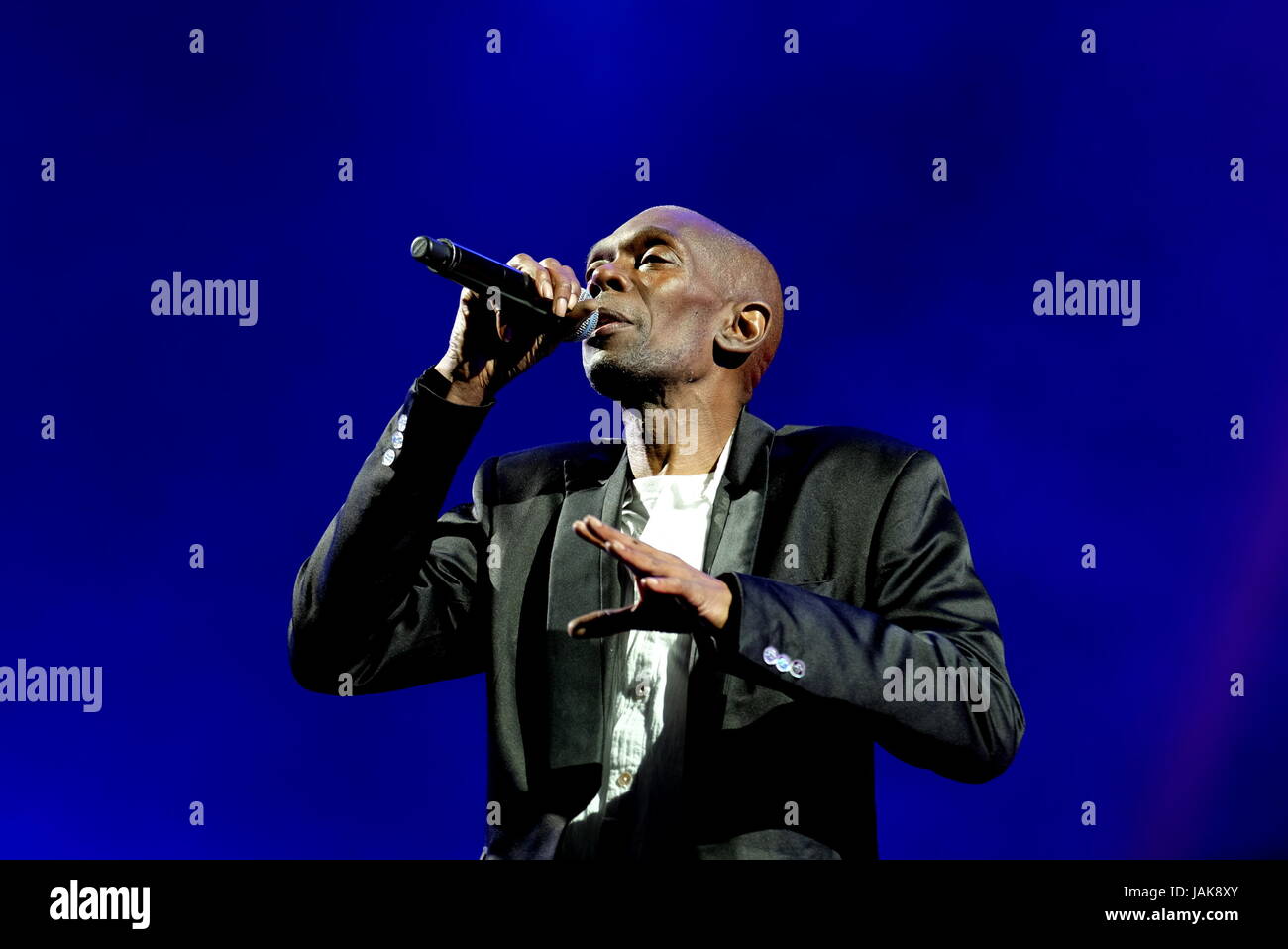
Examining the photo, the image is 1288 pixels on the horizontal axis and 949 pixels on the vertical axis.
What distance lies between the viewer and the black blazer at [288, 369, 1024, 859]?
2.26 meters

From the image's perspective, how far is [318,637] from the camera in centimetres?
255

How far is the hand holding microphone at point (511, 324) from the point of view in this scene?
245 cm

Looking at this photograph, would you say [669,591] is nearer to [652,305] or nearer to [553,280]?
[553,280]

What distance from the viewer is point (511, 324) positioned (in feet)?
8.20

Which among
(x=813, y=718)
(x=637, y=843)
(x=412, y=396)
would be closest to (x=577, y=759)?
(x=637, y=843)

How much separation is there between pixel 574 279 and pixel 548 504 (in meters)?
0.39

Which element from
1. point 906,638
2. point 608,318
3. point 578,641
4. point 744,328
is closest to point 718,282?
point 744,328

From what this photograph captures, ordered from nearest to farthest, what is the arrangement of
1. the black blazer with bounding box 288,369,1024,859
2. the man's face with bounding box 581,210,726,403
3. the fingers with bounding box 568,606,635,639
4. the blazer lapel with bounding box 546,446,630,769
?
the fingers with bounding box 568,606,635,639
the black blazer with bounding box 288,369,1024,859
the blazer lapel with bounding box 546,446,630,769
the man's face with bounding box 581,210,726,403

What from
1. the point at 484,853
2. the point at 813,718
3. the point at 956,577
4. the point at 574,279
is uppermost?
the point at 574,279

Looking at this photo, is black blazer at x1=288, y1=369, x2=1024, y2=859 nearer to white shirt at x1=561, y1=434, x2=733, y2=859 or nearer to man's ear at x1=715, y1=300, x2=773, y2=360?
white shirt at x1=561, y1=434, x2=733, y2=859

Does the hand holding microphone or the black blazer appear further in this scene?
the hand holding microphone

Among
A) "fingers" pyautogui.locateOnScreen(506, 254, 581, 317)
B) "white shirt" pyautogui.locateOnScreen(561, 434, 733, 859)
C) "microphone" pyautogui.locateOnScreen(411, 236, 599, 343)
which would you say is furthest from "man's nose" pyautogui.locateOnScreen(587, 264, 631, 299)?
"white shirt" pyautogui.locateOnScreen(561, 434, 733, 859)

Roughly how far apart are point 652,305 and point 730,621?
750 mm
